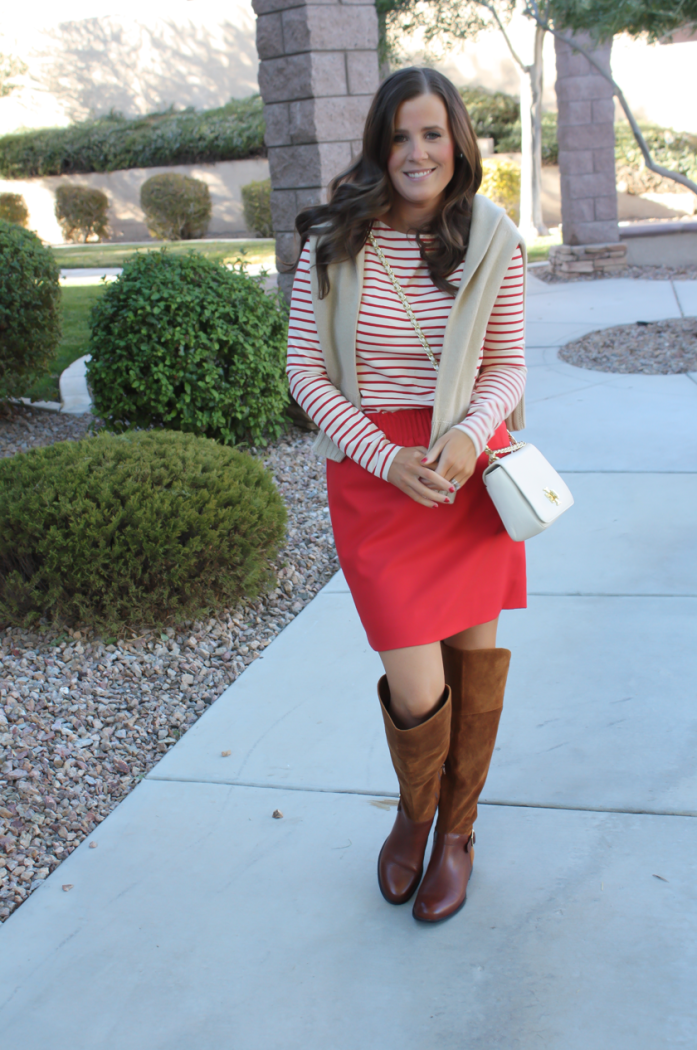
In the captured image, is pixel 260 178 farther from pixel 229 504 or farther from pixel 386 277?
pixel 386 277

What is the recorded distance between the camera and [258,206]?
18594mm

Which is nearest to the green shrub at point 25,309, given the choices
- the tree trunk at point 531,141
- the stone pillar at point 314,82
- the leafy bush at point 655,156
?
the stone pillar at point 314,82

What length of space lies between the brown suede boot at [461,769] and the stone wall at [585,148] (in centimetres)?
1063

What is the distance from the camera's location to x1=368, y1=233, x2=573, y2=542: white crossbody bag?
1850 mm

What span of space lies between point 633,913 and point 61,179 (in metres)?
24.7

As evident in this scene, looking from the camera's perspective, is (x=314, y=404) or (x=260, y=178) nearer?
(x=314, y=404)

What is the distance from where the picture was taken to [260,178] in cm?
2145

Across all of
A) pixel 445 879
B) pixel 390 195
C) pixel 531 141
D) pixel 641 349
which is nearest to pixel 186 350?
pixel 390 195

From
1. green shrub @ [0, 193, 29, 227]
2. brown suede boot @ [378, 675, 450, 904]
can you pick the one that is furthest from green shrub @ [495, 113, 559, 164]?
brown suede boot @ [378, 675, 450, 904]

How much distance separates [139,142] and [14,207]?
12.1 feet

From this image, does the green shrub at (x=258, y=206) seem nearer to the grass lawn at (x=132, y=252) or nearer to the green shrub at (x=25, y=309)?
the grass lawn at (x=132, y=252)

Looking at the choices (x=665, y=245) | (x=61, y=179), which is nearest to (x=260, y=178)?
(x=61, y=179)

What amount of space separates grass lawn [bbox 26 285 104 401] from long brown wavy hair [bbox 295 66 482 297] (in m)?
3.98

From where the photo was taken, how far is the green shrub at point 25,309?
589 cm
